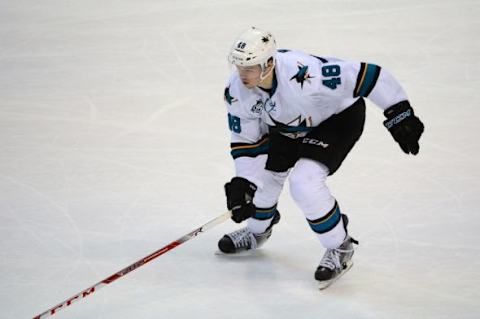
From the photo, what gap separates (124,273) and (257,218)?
692 millimetres

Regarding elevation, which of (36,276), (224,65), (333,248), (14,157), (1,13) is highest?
(1,13)

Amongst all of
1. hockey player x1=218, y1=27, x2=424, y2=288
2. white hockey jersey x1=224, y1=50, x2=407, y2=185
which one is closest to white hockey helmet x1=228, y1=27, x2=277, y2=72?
hockey player x1=218, y1=27, x2=424, y2=288

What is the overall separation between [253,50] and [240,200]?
58 cm

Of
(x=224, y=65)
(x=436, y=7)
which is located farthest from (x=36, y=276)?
(x=436, y=7)

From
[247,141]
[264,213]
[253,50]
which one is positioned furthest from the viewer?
[264,213]

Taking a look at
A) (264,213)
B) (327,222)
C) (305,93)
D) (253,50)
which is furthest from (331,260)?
(253,50)

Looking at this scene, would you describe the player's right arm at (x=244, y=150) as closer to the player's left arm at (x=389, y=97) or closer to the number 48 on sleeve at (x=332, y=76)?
the number 48 on sleeve at (x=332, y=76)

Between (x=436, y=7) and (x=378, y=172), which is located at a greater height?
(x=436, y=7)

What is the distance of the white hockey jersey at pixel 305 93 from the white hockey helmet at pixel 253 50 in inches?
4.4

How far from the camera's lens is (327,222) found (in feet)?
11.7

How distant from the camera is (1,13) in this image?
298 inches

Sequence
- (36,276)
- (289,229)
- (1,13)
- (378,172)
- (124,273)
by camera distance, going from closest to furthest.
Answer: (124,273), (36,276), (289,229), (378,172), (1,13)

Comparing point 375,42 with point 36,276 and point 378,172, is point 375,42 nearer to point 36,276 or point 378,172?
point 378,172

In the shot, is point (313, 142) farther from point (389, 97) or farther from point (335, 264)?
point (335, 264)
